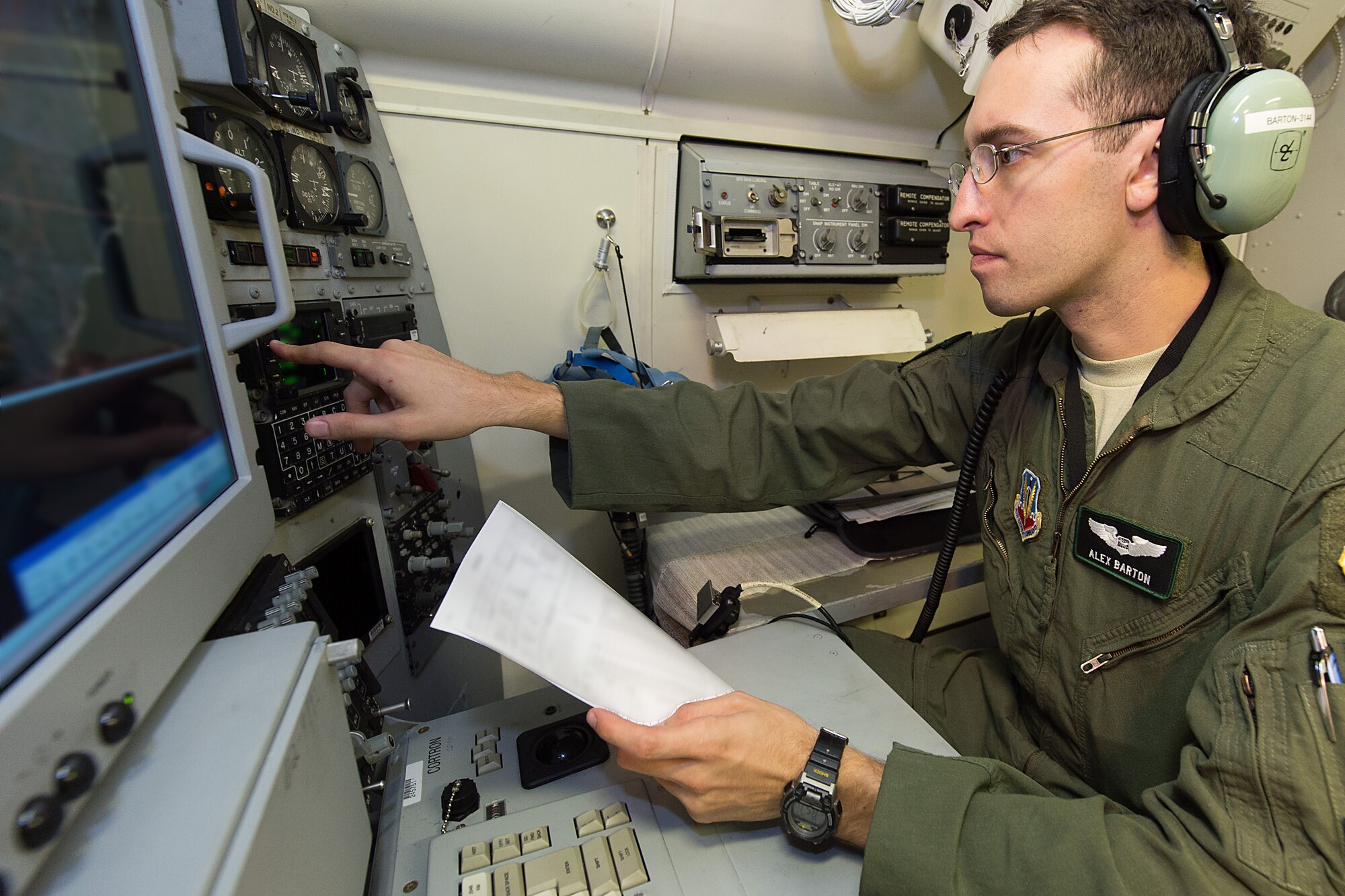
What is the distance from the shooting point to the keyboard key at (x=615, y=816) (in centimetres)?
62

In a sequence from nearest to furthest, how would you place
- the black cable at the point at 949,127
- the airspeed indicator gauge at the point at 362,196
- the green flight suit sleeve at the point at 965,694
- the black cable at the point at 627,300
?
the green flight suit sleeve at the point at 965,694, the airspeed indicator gauge at the point at 362,196, the black cable at the point at 627,300, the black cable at the point at 949,127

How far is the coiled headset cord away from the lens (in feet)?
3.51

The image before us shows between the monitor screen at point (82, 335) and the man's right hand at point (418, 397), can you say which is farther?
the man's right hand at point (418, 397)

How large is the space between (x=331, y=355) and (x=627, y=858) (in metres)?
0.77

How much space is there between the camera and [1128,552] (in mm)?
803

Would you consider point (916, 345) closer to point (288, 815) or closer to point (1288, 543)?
point (1288, 543)

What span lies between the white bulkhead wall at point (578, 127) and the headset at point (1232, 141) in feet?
3.43

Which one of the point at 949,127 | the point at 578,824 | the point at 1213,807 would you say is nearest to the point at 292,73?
the point at 578,824

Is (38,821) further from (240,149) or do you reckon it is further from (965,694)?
(965,694)

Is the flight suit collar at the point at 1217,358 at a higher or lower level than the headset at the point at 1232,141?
lower

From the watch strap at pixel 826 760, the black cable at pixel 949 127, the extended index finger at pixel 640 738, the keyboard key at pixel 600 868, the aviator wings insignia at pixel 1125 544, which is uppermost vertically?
the black cable at pixel 949 127

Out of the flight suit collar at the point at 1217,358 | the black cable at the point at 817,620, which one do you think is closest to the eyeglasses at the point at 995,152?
the flight suit collar at the point at 1217,358

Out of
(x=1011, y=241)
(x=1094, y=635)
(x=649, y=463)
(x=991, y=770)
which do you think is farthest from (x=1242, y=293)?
(x=649, y=463)

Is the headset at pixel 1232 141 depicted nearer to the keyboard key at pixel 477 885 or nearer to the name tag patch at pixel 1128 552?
the name tag patch at pixel 1128 552
